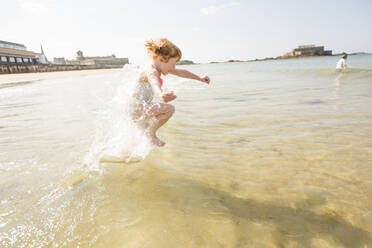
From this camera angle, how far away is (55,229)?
1820 mm

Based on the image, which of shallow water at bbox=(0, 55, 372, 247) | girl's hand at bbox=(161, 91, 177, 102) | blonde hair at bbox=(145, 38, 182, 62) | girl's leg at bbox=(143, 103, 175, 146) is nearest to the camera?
shallow water at bbox=(0, 55, 372, 247)

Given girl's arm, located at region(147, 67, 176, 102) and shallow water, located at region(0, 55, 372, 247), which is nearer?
shallow water, located at region(0, 55, 372, 247)

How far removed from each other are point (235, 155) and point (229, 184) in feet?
2.70

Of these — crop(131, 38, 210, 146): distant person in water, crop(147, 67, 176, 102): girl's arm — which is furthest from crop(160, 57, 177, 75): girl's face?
crop(147, 67, 176, 102): girl's arm

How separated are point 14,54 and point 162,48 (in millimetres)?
60230

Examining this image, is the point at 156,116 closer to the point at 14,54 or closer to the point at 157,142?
the point at 157,142

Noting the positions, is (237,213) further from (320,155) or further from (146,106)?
(146,106)

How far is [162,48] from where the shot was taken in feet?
10.4

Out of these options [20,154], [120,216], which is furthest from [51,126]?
[120,216]

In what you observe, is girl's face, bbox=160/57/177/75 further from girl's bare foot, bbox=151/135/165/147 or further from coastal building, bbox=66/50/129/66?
coastal building, bbox=66/50/129/66

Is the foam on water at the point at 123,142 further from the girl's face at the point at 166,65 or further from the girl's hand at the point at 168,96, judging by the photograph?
the girl's hand at the point at 168,96

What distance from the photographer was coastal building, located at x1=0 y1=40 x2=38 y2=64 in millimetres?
45691

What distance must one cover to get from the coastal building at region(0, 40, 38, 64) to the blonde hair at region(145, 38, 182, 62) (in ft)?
179

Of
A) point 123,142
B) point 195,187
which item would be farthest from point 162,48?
point 195,187
